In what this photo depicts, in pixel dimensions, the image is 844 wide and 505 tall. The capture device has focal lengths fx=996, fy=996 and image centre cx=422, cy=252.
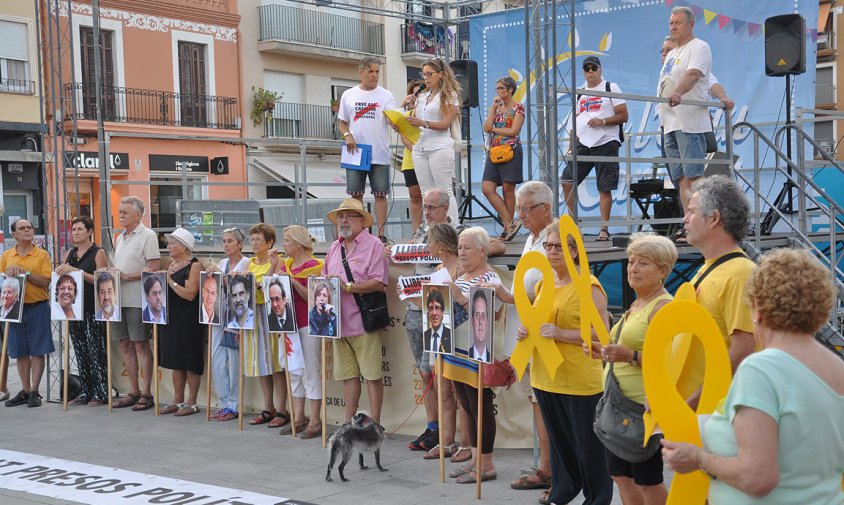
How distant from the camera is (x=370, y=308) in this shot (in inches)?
298

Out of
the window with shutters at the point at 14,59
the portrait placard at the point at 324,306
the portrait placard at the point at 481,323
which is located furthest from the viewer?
the window with shutters at the point at 14,59

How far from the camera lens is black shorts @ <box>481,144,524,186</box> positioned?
369 inches

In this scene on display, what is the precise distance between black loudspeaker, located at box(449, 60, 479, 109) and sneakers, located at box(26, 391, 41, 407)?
685 cm

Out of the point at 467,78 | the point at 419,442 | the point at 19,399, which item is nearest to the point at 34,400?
the point at 19,399

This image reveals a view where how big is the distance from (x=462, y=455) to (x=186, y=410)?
324cm

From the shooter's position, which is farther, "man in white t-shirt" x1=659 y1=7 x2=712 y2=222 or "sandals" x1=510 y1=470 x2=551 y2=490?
"man in white t-shirt" x1=659 y1=7 x2=712 y2=222

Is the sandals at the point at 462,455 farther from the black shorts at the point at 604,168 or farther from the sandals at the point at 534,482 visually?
the black shorts at the point at 604,168

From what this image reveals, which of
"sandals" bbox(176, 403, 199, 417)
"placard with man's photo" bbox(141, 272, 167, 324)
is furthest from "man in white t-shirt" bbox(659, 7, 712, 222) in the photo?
"sandals" bbox(176, 403, 199, 417)

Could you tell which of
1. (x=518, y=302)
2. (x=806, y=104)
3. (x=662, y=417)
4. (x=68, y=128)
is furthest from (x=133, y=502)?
(x=68, y=128)

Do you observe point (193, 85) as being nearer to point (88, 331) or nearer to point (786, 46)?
point (88, 331)

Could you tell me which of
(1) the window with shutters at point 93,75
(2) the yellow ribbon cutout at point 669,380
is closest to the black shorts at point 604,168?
(2) the yellow ribbon cutout at point 669,380

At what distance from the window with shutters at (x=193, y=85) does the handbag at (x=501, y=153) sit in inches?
779

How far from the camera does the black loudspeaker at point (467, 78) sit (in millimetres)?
13945

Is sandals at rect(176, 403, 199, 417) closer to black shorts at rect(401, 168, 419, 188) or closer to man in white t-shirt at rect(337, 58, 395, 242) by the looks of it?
man in white t-shirt at rect(337, 58, 395, 242)
